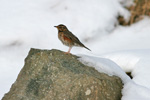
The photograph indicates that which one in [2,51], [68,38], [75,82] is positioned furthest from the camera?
[2,51]

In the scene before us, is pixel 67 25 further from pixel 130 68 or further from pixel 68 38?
pixel 68 38

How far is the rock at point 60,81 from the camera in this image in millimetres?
6039

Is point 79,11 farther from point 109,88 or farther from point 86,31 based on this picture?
point 109,88

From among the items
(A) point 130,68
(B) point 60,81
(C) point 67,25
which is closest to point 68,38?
(B) point 60,81

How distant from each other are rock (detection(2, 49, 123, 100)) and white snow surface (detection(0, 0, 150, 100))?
456 cm

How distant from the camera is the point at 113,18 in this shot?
1497cm

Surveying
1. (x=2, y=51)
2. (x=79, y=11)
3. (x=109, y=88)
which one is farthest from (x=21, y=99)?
(x=79, y=11)

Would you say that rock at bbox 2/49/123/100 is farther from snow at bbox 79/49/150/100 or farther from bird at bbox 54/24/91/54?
bird at bbox 54/24/91/54

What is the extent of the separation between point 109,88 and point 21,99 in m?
1.83

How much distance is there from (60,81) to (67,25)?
28.1 feet

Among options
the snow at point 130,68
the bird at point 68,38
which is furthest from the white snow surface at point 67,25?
→ the bird at point 68,38

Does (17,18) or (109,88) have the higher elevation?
(17,18)

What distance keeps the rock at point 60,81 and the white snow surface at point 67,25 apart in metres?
4.56

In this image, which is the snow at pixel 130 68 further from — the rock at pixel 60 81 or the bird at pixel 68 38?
the bird at pixel 68 38
